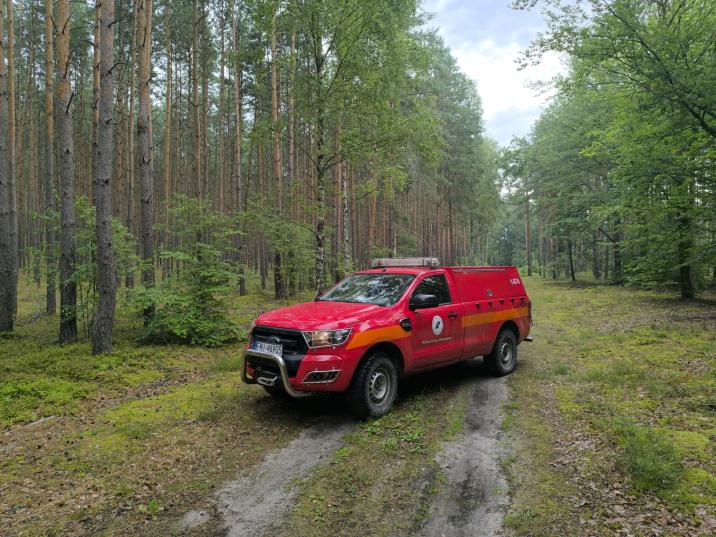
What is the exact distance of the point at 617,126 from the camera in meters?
12.1

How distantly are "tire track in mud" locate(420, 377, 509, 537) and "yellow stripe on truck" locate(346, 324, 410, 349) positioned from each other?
1446 millimetres

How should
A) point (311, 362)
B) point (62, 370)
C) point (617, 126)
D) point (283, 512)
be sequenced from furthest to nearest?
point (617, 126) < point (62, 370) < point (311, 362) < point (283, 512)

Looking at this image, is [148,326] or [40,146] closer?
[148,326]

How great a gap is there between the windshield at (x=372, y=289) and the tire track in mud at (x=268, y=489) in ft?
6.22

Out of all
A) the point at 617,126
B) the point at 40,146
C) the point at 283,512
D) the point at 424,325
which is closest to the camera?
the point at 283,512

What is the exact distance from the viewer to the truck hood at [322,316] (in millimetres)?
5199

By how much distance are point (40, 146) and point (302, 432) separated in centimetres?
3165

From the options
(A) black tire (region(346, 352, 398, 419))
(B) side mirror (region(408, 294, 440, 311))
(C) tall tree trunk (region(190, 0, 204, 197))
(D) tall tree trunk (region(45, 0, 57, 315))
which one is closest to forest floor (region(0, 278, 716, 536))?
(A) black tire (region(346, 352, 398, 419))

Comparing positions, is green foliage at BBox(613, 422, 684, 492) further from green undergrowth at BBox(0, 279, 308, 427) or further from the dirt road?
green undergrowth at BBox(0, 279, 308, 427)

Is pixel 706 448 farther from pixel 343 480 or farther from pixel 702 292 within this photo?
pixel 702 292

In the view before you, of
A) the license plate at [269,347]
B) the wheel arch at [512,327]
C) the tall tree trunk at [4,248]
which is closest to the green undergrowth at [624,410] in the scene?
the wheel arch at [512,327]

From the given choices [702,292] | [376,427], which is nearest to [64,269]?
[376,427]

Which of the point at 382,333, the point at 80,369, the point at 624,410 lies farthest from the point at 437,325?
the point at 80,369

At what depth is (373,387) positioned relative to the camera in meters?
5.53
